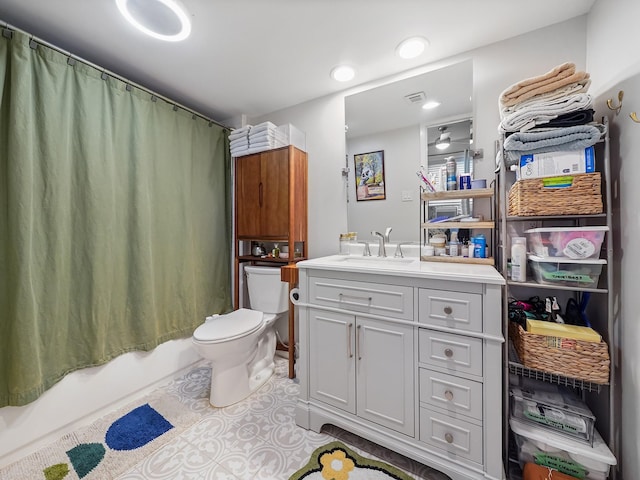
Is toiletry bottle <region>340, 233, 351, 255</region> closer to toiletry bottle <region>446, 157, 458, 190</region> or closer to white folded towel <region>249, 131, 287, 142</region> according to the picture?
toiletry bottle <region>446, 157, 458, 190</region>

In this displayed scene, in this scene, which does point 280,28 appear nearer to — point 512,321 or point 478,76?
point 478,76

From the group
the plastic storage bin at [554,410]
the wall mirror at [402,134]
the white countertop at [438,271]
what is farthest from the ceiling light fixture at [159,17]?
the plastic storage bin at [554,410]

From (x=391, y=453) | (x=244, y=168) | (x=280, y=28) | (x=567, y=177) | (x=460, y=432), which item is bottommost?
(x=391, y=453)

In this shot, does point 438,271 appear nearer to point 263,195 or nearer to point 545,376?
point 545,376

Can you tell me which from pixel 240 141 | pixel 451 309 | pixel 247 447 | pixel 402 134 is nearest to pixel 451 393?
pixel 451 309

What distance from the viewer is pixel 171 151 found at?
1.93 m

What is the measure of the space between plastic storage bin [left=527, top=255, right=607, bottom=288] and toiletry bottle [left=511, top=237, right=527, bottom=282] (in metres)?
0.03

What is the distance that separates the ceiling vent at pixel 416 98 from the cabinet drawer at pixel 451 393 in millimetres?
1614

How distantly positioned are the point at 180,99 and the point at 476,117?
2207mm

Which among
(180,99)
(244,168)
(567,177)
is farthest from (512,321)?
(180,99)

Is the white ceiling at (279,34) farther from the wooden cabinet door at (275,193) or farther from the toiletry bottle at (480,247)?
the toiletry bottle at (480,247)

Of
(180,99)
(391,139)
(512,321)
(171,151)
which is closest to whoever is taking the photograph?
(512,321)

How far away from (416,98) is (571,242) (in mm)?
1230

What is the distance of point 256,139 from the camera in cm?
207
